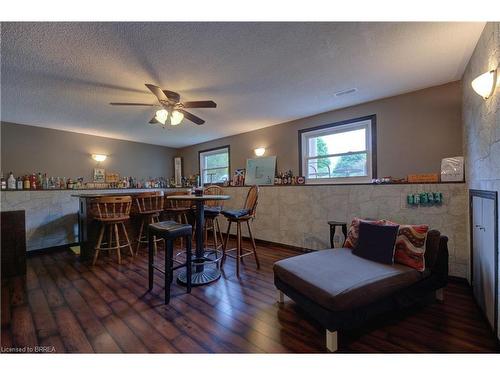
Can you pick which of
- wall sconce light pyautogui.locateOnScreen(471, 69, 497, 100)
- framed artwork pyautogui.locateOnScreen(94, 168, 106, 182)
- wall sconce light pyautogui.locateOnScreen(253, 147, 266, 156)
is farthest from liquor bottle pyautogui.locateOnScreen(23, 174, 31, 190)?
wall sconce light pyautogui.locateOnScreen(471, 69, 497, 100)

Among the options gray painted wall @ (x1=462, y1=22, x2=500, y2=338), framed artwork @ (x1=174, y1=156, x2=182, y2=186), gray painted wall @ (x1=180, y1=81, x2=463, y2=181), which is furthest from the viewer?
framed artwork @ (x1=174, y1=156, x2=182, y2=186)

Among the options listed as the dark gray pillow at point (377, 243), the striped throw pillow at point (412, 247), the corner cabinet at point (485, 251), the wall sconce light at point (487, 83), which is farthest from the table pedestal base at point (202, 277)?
the wall sconce light at point (487, 83)

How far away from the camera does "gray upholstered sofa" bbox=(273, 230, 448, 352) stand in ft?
5.02

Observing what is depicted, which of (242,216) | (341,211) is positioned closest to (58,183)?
(242,216)

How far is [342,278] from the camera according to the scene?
1692mm

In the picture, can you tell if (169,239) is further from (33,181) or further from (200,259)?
(33,181)

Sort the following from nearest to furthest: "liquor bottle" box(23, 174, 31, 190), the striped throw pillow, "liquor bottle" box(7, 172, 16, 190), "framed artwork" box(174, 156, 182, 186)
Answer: the striped throw pillow, "liquor bottle" box(7, 172, 16, 190), "liquor bottle" box(23, 174, 31, 190), "framed artwork" box(174, 156, 182, 186)

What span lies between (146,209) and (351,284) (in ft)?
11.3

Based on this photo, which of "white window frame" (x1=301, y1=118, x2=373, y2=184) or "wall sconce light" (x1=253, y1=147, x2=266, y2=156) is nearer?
"white window frame" (x1=301, y1=118, x2=373, y2=184)

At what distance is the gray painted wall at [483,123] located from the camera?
152 centimetres

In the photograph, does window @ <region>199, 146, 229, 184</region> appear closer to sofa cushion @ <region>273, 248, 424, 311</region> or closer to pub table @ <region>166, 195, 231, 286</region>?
pub table @ <region>166, 195, 231, 286</region>

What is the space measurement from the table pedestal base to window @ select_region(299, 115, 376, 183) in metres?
2.23

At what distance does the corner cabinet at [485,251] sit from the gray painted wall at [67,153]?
5.95m
